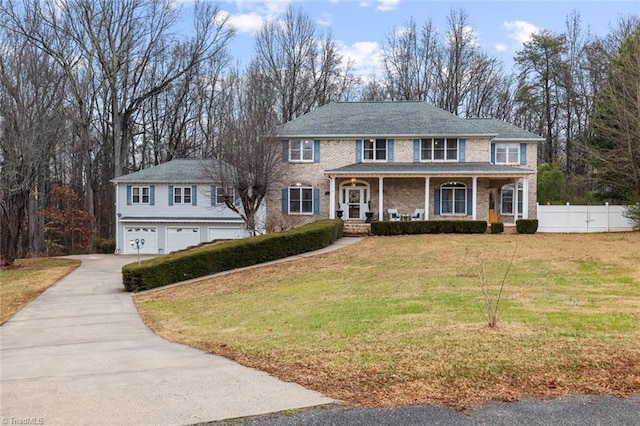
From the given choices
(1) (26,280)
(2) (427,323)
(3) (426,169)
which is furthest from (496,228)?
(1) (26,280)

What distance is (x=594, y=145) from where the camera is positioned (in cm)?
2816

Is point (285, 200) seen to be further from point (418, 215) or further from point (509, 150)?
point (509, 150)

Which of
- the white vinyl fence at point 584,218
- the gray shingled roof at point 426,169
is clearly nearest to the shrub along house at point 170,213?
the gray shingled roof at point 426,169

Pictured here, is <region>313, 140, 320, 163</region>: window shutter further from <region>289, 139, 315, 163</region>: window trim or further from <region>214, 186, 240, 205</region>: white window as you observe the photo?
<region>214, 186, 240, 205</region>: white window

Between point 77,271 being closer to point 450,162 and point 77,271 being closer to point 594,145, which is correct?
point 450,162

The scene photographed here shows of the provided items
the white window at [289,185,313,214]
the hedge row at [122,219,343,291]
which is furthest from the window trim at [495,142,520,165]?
the hedge row at [122,219,343,291]

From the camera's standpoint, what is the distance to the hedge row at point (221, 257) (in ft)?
52.4

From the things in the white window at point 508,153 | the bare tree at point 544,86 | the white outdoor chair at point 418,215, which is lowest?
the white outdoor chair at point 418,215

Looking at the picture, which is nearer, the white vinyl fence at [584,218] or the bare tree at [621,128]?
the bare tree at [621,128]

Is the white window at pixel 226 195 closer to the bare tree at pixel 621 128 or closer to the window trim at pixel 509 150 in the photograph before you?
the window trim at pixel 509 150

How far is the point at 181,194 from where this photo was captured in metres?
29.0

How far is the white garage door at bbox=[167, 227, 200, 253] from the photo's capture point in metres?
28.9

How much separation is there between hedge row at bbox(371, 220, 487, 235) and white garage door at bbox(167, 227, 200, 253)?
1173 cm

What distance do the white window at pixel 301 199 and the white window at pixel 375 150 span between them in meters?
3.69
